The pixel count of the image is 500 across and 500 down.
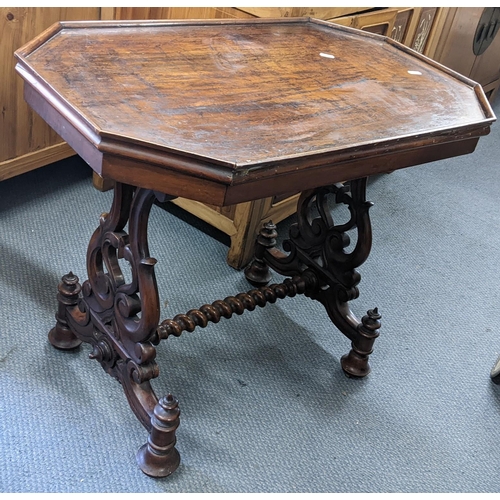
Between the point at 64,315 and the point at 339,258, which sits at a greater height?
the point at 339,258

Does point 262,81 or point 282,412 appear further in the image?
point 282,412

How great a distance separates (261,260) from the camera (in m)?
1.91

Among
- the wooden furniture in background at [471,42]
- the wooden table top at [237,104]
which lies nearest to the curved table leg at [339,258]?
the wooden table top at [237,104]

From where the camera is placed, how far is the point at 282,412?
60.0 inches

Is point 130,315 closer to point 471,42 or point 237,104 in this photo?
point 237,104

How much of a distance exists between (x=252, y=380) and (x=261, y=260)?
1.39 feet

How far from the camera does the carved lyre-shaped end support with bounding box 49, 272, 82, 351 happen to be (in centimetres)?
149

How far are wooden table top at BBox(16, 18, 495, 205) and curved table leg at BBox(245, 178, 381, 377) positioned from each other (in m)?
0.30

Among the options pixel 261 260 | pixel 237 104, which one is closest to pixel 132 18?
pixel 261 260

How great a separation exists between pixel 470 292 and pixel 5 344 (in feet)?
4.49

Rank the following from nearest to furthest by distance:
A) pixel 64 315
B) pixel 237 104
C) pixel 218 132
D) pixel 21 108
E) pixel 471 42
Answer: pixel 218 132 → pixel 237 104 → pixel 64 315 → pixel 21 108 → pixel 471 42

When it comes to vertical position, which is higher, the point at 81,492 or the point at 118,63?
the point at 118,63
